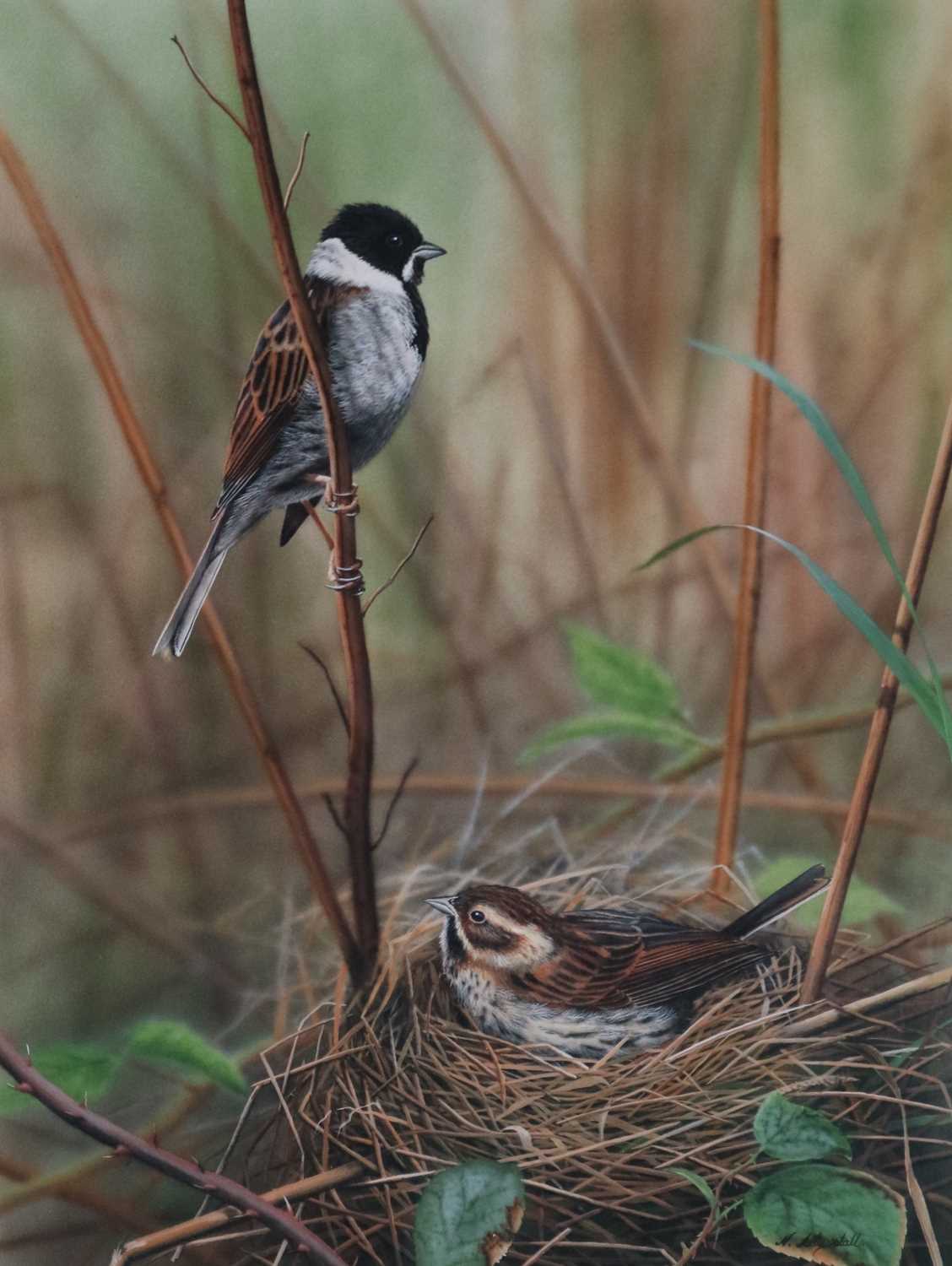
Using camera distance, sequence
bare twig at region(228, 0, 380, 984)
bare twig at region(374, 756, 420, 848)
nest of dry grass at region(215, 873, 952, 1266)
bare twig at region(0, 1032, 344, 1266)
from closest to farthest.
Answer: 1. bare twig at region(228, 0, 380, 984)
2. bare twig at region(0, 1032, 344, 1266)
3. nest of dry grass at region(215, 873, 952, 1266)
4. bare twig at region(374, 756, 420, 848)

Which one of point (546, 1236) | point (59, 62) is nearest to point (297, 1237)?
point (546, 1236)

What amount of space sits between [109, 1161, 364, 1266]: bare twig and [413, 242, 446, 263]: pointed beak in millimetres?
835

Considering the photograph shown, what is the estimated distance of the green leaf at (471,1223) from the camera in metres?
1.08

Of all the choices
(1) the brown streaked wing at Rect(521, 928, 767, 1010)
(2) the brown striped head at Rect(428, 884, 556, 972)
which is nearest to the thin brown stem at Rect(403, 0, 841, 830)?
(1) the brown streaked wing at Rect(521, 928, 767, 1010)

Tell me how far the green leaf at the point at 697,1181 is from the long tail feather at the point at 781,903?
8.6 inches

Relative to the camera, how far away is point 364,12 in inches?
44.6

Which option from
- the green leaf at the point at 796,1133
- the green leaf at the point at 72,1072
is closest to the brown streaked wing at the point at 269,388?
the green leaf at the point at 72,1072

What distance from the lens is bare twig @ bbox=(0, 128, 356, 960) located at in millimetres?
→ 1104

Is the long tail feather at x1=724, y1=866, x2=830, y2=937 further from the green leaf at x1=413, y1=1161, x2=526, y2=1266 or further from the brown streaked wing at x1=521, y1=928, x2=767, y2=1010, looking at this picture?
the green leaf at x1=413, y1=1161, x2=526, y2=1266

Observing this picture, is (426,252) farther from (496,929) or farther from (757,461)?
(496,929)

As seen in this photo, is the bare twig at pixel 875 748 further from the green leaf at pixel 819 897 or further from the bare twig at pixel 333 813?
the bare twig at pixel 333 813

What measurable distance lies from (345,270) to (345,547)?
0.25 metres

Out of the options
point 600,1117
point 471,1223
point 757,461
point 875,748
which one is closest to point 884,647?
point 875,748

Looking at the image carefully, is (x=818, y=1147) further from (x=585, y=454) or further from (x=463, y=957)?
(x=585, y=454)
